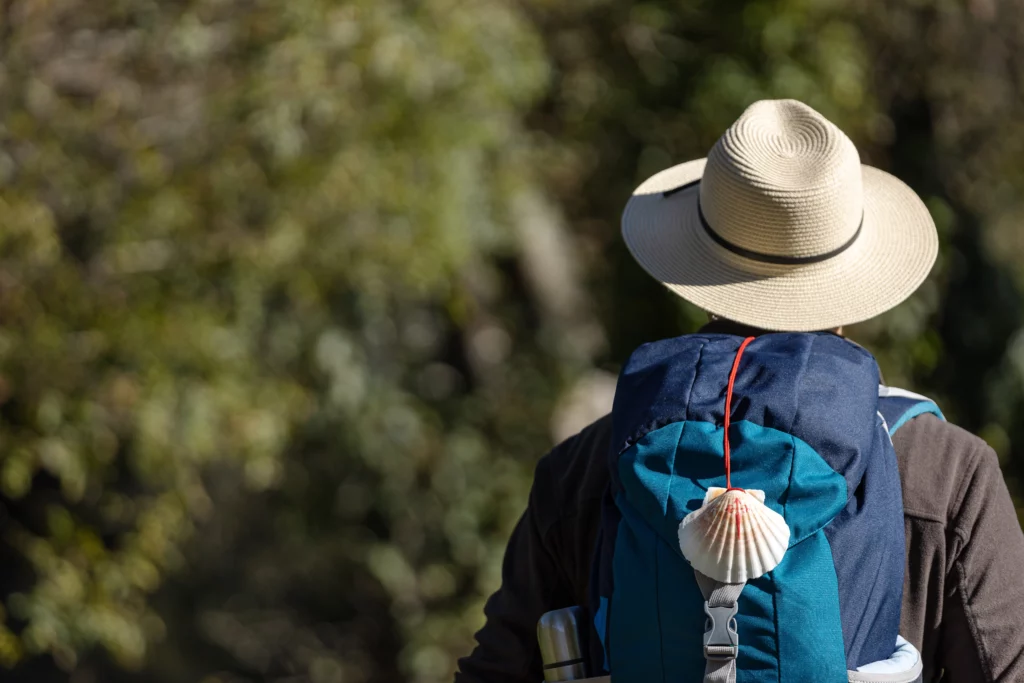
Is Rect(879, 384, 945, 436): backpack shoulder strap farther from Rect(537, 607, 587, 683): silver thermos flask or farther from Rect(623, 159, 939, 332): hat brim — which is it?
Rect(537, 607, 587, 683): silver thermos flask

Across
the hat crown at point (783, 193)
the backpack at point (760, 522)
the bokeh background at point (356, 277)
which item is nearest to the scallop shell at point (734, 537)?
the backpack at point (760, 522)

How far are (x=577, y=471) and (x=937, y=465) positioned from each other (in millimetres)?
417

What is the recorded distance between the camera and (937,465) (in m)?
1.31

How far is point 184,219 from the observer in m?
3.30

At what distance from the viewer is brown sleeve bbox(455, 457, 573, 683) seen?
1.49m

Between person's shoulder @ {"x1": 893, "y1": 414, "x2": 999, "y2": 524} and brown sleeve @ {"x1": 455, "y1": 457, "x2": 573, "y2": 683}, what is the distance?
0.42m

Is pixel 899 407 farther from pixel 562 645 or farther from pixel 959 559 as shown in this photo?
pixel 562 645

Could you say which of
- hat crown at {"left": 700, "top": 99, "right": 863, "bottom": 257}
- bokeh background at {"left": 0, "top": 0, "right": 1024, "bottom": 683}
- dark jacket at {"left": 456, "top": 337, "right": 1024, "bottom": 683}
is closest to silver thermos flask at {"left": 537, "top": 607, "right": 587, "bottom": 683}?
dark jacket at {"left": 456, "top": 337, "right": 1024, "bottom": 683}

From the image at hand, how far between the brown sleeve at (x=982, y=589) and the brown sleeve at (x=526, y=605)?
1.49 ft

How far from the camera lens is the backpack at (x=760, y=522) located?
115cm

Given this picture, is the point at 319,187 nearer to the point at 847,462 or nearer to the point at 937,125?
the point at 937,125

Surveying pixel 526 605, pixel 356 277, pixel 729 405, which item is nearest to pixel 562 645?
pixel 526 605

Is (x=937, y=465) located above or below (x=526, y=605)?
above

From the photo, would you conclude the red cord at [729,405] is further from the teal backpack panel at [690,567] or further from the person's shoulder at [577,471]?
the person's shoulder at [577,471]
